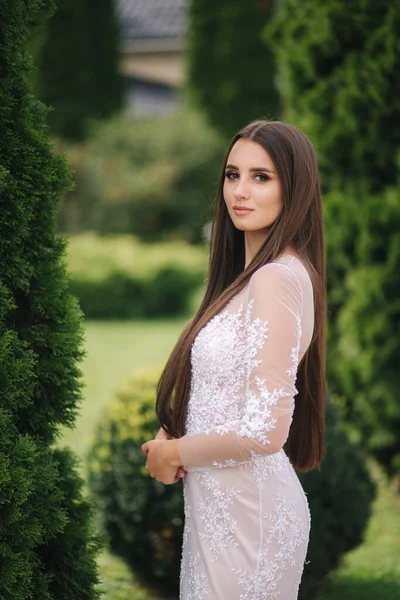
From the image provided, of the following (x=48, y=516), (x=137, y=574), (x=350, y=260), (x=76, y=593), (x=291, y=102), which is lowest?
(x=137, y=574)

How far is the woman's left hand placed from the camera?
2457mm

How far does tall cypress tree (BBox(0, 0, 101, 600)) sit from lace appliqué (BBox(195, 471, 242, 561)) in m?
0.47

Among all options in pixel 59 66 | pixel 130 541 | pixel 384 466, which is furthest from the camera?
pixel 59 66

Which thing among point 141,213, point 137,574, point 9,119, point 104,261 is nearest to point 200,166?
point 141,213

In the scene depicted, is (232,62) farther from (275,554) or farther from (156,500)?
(275,554)

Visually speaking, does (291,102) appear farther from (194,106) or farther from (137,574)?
(194,106)

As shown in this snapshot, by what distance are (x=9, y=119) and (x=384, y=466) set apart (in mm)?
5063

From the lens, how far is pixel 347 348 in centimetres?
634

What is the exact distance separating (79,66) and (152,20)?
34.6 feet

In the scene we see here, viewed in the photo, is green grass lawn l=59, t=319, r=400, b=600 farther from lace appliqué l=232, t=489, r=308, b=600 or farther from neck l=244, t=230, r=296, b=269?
neck l=244, t=230, r=296, b=269

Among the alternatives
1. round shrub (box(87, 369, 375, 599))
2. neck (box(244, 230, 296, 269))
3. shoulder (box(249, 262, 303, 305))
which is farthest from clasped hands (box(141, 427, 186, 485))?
round shrub (box(87, 369, 375, 599))

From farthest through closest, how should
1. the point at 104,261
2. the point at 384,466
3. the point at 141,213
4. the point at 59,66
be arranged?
the point at 59,66, the point at 141,213, the point at 104,261, the point at 384,466

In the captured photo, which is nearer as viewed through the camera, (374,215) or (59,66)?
(374,215)

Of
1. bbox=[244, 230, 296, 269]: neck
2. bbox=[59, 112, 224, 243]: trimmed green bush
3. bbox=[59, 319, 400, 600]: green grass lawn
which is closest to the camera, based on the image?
bbox=[244, 230, 296, 269]: neck
